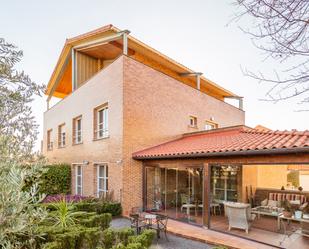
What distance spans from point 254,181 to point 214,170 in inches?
94.7

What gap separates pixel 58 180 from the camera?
1861cm

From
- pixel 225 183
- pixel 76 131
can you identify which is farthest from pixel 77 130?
pixel 225 183

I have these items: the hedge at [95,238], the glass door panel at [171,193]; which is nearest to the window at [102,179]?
the glass door panel at [171,193]

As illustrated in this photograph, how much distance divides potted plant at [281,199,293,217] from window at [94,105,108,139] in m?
10.0

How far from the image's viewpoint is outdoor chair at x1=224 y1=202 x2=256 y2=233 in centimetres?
1017

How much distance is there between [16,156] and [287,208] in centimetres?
1148

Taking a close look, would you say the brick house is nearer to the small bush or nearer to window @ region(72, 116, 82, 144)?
window @ region(72, 116, 82, 144)

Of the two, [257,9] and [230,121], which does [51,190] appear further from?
[257,9]

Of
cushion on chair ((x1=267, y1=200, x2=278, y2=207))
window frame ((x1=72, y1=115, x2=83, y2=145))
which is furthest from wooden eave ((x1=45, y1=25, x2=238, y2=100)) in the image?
cushion on chair ((x1=267, y1=200, x2=278, y2=207))

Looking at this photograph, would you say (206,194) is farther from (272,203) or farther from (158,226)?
(272,203)

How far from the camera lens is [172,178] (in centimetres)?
1316

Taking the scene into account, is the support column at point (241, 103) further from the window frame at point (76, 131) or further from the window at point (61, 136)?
the window at point (61, 136)

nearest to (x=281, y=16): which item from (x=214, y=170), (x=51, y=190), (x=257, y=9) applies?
(x=257, y=9)

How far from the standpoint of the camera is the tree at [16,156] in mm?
3016
